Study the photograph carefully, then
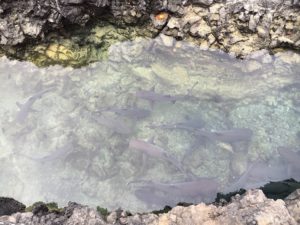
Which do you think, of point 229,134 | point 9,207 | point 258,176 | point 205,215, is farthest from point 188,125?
point 9,207

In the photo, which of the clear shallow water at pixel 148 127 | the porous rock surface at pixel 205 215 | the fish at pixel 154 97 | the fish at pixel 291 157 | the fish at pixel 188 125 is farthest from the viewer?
the fish at pixel 154 97

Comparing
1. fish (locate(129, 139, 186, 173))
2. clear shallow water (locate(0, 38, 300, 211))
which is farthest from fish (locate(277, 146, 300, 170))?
fish (locate(129, 139, 186, 173))

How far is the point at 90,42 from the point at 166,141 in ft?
5.52

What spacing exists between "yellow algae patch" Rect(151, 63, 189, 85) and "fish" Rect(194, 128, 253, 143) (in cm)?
80

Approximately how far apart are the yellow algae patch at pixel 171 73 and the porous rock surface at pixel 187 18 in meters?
0.43

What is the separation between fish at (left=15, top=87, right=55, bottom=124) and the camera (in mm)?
5027

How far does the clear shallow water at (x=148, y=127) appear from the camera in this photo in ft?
14.7

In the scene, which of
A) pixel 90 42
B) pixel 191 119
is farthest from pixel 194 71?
pixel 90 42

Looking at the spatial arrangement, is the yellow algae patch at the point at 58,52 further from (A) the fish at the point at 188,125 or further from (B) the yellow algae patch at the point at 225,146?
(B) the yellow algae patch at the point at 225,146

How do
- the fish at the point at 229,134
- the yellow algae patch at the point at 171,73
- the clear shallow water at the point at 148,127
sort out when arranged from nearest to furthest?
the clear shallow water at the point at 148,127 → the fish at the point at 229,134 → the yellow algae patch at the point at 171,73

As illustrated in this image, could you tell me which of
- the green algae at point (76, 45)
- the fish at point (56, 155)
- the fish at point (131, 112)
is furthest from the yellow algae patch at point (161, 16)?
the fish at point (56, 155)

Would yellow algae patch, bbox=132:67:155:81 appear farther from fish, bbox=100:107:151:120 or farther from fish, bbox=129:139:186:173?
fish, bbox=129:139:186:173

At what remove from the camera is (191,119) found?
495cm

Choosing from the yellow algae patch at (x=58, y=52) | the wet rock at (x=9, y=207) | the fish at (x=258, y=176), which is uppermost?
the yellow algae patch at (x=58, y=52)
